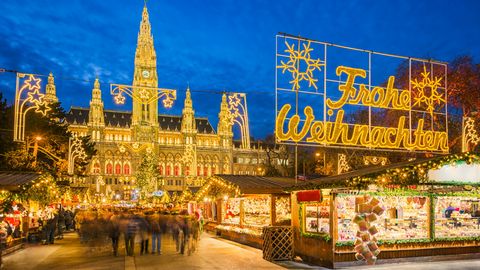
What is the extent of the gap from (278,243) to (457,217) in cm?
611

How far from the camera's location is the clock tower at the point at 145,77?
110 metres

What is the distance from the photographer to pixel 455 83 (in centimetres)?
2733

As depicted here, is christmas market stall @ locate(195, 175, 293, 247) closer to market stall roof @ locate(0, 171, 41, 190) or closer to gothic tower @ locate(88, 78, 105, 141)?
market stall roof @ locate(0, 171, 41, 190)

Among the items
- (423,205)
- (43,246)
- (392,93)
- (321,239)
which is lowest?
(43,246)

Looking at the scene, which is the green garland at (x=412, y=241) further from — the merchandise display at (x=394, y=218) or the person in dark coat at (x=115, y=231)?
the person in dark coat at (x=115, y=231)

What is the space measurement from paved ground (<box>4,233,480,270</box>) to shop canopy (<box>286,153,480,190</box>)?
8.24ft

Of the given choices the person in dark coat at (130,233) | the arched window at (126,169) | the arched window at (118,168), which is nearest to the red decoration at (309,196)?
the person in dark coat at (130,233)

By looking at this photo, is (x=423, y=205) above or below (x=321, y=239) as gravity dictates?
above

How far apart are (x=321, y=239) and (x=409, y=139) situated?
22.4ft

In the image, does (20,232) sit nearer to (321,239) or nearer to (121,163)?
(321,239)

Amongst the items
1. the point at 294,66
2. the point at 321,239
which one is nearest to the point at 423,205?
the point at 321,239

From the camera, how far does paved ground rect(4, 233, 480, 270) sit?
13.9 metres

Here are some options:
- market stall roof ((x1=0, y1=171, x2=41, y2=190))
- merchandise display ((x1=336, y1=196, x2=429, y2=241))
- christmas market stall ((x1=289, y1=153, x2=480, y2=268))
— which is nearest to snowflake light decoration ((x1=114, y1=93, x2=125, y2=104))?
market stall roof ((x1=0, y1=171, x2=41, y2=190))

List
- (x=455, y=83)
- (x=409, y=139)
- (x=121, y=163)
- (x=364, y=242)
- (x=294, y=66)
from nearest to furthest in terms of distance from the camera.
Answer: (x=364, y=242), (x=294, y=66), (x=409, y=139), (x=455, y=83), (x=121, y=163)
